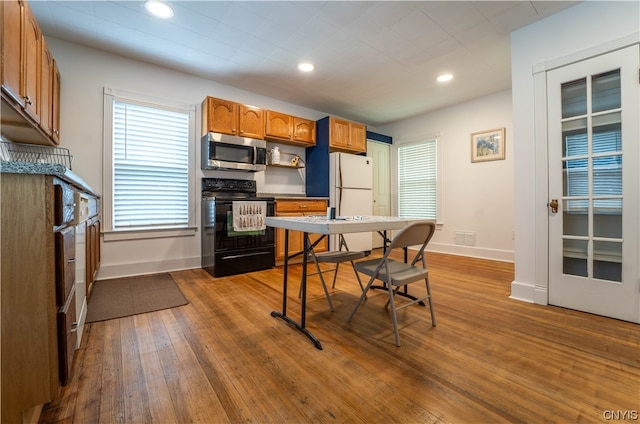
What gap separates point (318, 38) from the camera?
2842 millimetres

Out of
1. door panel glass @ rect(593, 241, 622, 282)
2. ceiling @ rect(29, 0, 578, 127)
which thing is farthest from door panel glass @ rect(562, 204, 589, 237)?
ceiling @ rect(29, 0, 578, 127)

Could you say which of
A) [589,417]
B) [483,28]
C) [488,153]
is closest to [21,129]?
[589,417]

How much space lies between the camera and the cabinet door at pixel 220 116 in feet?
11.7

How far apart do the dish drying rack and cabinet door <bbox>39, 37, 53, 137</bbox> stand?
383 millimetres

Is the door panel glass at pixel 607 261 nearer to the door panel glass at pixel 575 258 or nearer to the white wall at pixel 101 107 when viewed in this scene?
the door panel glass at pixel 575 258

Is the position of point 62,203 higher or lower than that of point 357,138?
lower


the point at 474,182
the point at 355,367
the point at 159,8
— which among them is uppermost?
the point at 159,8

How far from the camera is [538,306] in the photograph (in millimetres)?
2383

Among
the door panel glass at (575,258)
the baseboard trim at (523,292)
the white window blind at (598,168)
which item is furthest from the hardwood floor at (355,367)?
the white window blind at (598,168)

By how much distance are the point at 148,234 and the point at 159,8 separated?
7.94 feet

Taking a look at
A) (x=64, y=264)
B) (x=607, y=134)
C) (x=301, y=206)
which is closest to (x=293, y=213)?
(x=301, y=206)

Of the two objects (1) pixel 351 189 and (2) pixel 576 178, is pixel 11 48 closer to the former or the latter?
(1) pixel 351 189

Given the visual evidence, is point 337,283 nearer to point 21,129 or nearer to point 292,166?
point 292,166

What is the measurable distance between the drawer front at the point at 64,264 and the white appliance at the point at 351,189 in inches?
138
